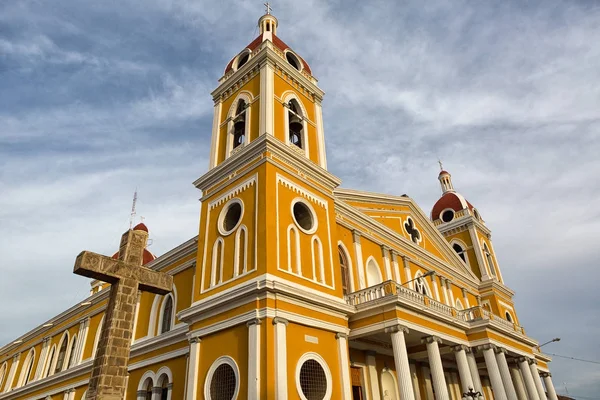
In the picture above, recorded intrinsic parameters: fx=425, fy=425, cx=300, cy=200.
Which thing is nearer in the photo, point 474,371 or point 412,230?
point 474,371

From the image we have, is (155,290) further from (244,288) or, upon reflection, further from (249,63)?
(249,63)

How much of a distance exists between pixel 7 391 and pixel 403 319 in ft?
94.4

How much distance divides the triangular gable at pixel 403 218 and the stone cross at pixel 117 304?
→ 36.1 ft

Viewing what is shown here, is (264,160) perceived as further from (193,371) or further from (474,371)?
(474,371)

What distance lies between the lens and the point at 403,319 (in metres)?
13.6

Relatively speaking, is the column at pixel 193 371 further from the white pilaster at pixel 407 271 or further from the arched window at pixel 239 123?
the white pilaster at pixel 407 271

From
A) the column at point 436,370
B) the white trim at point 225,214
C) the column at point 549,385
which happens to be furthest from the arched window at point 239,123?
the column at point 549,385

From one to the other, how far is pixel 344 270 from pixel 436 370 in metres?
4.93

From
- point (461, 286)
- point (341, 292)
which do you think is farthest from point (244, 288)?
point (461, 286)

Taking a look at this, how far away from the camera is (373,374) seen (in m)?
15.9

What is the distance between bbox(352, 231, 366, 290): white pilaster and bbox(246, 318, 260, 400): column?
5907mm

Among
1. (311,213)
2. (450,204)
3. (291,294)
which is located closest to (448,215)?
(450,204)

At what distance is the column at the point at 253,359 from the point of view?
36.8 ft

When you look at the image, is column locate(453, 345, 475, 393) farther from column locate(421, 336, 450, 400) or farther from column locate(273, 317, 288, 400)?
column locate(273, 317, 288, 400)
